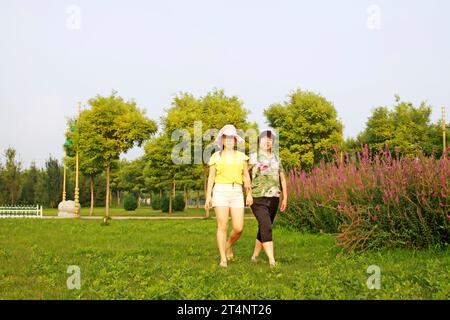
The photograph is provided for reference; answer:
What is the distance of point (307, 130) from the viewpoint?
35406 mm

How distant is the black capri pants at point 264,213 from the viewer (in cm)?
736

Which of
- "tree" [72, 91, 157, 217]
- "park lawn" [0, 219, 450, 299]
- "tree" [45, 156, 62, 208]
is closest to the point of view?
"park lawn" [0, 219, 450, 299]

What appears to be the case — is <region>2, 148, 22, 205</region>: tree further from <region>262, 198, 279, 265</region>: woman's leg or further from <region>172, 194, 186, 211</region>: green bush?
<region>262, 198, 279, 265</region>: woman's leg

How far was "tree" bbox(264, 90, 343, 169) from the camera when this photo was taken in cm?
3462

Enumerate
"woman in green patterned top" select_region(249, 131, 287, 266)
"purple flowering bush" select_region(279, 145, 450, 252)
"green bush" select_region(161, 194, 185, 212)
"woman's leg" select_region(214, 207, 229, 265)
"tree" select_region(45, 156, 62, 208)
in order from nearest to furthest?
"woman's leg" select_region(214, 207, 229, 265), "woman in green patterned top" select_region(249, 131, 287, 266), "purple flowering bush" select_region(279, 145, 450, 252), "green bush" select_region(161, 194, 185, 212), "tree" select_region(45, 156, 62, 208)

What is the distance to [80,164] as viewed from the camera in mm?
35312

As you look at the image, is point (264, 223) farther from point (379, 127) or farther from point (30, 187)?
point (30, 187)

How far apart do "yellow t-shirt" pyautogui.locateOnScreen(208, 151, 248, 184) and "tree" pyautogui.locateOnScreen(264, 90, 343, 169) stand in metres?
27.1

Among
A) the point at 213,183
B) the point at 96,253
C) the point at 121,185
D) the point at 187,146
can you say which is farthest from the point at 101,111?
the point at 121,185

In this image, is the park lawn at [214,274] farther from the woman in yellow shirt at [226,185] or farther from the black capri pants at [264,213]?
the woman in yellow shirt at [226,185]

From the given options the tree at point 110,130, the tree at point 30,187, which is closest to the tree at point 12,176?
the tree at point 30,187

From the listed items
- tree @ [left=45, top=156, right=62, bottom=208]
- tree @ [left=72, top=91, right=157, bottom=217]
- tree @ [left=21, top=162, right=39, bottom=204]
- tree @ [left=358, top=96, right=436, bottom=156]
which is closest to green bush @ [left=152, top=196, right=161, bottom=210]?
tree @ [left=45, top=156, right=62, bottom=208]
